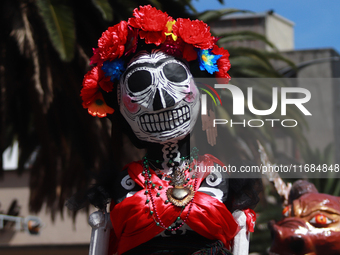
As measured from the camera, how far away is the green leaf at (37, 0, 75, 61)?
16.7 ft

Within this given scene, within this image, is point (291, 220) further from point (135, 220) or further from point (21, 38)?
point (21, 38)

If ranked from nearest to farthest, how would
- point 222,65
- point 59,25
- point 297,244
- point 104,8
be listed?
point 222,65
point 297,244
point 59,25
point 104,8

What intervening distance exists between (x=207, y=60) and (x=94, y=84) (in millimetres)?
677

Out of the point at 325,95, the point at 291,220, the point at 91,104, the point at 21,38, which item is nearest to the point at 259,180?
the point at 91,104

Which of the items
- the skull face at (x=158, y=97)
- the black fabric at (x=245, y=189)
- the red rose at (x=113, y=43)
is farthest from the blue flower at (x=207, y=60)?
the black fabric at (x=245, y=189)

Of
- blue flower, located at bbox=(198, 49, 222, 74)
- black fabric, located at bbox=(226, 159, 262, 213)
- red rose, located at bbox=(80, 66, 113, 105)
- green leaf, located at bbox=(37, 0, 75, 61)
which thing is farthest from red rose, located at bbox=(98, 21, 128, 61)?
green leaf, located at bbox=(37, 0, 75, 61)

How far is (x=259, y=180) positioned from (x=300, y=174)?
5.89m

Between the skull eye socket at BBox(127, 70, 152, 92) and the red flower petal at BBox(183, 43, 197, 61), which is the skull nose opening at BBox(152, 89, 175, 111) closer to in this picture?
the skull eye socket at BBox(127, 70, 152, 92)

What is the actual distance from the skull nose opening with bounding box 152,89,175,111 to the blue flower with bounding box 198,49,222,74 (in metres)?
0.31

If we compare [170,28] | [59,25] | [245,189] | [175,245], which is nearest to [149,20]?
[170,28]

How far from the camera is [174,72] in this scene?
2.44m

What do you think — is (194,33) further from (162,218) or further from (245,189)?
(162,218)

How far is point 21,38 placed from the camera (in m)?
6.91

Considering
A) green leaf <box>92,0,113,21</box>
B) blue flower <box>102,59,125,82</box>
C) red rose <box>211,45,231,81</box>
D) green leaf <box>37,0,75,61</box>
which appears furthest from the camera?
green leaf <box>92,0,113,21</box>
